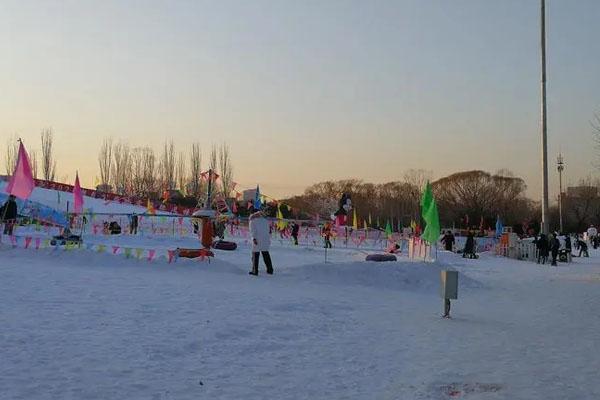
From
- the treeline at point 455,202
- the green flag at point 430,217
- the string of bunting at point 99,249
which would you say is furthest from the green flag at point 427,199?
the treeline at point 455,202

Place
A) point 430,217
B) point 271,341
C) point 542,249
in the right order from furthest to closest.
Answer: point 542,249, point 430,217, point 271,341

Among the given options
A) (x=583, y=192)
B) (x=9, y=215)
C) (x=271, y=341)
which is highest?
(x=583, y=192)

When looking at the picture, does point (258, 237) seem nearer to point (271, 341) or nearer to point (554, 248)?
point (271, 341)

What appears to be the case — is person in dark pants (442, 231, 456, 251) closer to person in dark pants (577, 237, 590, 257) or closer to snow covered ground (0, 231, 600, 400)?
person in dark pants (577, 237, 590, 257)

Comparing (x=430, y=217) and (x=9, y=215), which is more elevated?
(x=430, y=217)

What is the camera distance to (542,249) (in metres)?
31.5

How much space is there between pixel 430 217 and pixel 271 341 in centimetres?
1566

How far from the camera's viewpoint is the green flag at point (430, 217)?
23.1 meters

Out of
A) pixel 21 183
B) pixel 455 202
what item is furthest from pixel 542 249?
pixel 455 202

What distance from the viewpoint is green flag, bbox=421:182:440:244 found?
2314cm

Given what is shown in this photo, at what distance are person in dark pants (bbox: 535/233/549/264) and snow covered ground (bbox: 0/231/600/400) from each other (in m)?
16.6

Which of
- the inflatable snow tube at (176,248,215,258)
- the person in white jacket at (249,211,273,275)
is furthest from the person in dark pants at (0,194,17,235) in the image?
the person in white jacket at (249,211,273,275)

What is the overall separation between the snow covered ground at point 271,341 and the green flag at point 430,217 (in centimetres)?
776

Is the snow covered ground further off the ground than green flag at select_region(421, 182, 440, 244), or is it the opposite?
green flag at select_region(421, 182, 440, 244)
